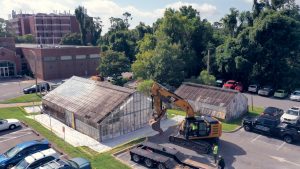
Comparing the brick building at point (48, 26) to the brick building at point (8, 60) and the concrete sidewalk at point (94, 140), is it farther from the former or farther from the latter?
the concrete sidewalk at point (94, 140)

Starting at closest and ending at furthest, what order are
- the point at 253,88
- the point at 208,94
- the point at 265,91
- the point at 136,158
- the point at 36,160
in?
the point at 36,160, the point at 136,158, the point at 208,94, the point at 265,91, the point at 253,88

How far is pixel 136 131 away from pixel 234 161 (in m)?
11.4

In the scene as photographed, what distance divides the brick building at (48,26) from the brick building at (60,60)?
52.9 metres

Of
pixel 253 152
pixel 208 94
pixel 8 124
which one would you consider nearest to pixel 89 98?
pixel 8 124

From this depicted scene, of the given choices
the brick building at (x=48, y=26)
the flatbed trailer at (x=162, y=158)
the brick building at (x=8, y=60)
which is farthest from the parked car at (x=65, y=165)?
the brick building at (x=48, y=26)

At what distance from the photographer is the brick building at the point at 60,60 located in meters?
65.8

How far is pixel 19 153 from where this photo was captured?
22.5 metres

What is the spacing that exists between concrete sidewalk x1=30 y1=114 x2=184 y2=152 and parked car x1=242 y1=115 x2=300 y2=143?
28.2ft

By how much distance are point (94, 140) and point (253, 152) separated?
15.6m

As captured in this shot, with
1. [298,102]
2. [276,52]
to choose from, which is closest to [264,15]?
[276,52]

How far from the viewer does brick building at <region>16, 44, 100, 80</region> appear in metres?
65.8

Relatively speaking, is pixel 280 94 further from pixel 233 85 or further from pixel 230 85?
pixel 230 85

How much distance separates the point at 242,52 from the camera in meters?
52.0

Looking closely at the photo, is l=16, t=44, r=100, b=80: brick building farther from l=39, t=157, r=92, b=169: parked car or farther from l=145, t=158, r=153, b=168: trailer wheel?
l=145, t=158, r=153, b=168: trailer wheel
